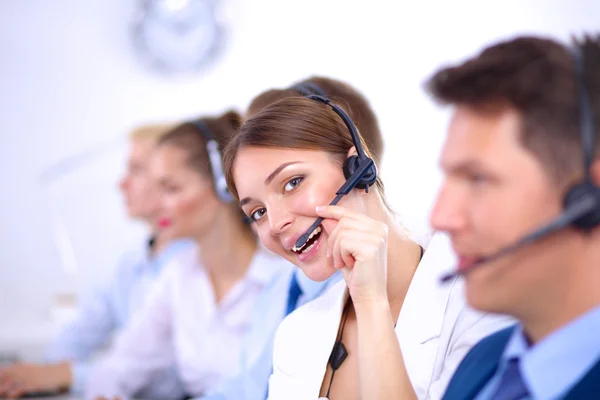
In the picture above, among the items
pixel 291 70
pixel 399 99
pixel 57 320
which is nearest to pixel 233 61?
pixel 291 70

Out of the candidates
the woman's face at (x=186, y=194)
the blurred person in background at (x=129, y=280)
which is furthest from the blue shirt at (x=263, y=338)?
the blurred person in background at (x=129, y=280)

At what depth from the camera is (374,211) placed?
1075mm

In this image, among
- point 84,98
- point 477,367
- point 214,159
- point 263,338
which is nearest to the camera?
point 477,367

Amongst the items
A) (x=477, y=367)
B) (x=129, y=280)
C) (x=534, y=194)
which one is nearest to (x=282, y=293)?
(x=477, y=367)

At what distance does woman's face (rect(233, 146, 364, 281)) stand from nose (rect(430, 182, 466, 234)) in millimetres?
324

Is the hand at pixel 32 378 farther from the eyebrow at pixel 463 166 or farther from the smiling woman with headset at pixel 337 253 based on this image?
the eyebrow at pixel 463 166

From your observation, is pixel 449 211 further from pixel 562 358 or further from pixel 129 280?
pixel 129 280

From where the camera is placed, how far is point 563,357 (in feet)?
2.09

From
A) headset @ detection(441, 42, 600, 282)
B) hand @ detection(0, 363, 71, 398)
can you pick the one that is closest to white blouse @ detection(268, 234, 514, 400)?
headset @ detection(441, 42, 600, 282)

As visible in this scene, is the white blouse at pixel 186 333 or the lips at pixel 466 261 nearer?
the lips at pixel 466 261

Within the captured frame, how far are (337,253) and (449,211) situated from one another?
0.94ft

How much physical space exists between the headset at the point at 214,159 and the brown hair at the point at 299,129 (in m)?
0.57

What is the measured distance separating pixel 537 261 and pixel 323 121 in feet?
1.68

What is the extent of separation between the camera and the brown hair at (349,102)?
1.19 meters
